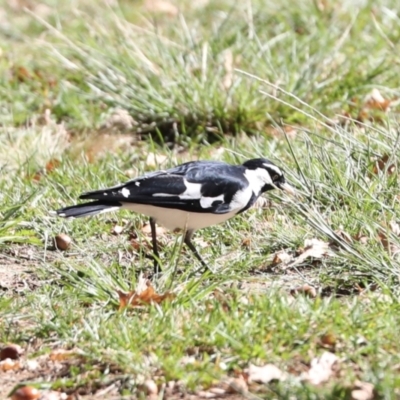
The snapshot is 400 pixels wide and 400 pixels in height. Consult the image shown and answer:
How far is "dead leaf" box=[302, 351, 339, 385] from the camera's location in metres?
3.42

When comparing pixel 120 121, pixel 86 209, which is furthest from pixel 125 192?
pixel 120 121

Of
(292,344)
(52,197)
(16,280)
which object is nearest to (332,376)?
(292,344)

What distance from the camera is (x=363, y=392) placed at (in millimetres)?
3225

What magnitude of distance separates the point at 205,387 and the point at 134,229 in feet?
5.76

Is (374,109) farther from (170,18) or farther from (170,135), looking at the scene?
(170,18)

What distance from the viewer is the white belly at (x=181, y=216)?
458cm

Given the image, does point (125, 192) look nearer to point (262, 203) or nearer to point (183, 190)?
point (183, 190)

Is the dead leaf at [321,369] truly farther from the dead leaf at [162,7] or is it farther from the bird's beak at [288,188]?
the dead leaf at [162,7]

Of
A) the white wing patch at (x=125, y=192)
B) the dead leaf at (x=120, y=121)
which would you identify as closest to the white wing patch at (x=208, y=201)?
the white wing patch at (x=125, y=192)

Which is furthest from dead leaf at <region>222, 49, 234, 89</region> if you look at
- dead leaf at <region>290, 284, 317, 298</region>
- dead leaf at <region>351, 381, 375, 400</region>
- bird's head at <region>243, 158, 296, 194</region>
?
dead leaf at <region>351, 381, 375, 400</region>

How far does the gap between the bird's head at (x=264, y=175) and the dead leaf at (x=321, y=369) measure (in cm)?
133

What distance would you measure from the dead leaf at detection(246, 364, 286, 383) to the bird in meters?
1.05

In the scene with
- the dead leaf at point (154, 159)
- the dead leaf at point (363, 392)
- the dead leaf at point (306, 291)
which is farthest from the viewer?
the dead leaf at point (154, 159)

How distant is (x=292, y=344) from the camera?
3639 millimetres
